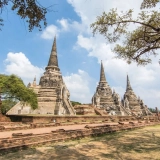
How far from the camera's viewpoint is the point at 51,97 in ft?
96.3

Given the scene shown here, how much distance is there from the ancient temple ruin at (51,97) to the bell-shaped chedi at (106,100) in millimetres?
12453

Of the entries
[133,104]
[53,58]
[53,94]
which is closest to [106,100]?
[133,104]

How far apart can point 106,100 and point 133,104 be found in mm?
12392

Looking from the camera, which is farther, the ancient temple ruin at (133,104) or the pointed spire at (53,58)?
the ancient temple ruin at (133,104)

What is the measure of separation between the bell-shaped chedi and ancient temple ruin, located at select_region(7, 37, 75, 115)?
40.9ft

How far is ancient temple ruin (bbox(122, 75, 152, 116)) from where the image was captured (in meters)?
48.2

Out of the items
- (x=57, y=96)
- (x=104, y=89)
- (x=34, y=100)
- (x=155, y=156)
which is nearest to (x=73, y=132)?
(x=155, y=156)

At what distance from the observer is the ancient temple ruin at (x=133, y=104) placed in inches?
1897

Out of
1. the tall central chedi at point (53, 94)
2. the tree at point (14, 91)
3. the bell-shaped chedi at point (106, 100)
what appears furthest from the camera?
the bell-shaped chedi at point (106, 100)

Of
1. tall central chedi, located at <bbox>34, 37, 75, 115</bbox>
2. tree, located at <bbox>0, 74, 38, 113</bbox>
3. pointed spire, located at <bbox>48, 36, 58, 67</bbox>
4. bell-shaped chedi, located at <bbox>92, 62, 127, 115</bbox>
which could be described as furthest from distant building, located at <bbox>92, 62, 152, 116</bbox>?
tree, located at <bbox>0, 74, 38, 113</bbox>

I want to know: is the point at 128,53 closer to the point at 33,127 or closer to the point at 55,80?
the point at 33,127

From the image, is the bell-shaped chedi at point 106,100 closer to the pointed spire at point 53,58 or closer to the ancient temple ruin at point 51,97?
the ancient temple ruin at point 51,97

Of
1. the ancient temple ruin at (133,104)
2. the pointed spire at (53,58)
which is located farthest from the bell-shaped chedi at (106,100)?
the pointed spire at (53,58)

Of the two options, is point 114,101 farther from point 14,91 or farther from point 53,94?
point 14,91
